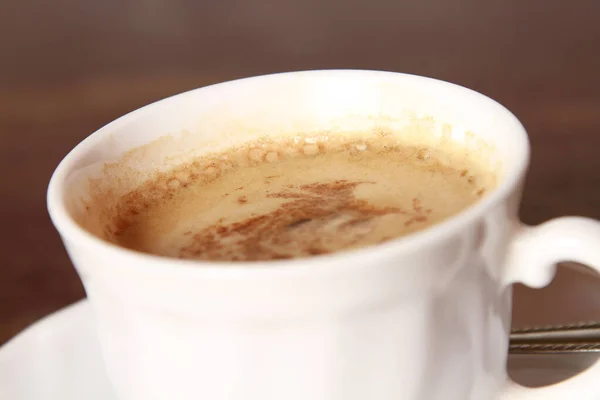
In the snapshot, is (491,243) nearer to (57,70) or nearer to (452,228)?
(452,228)

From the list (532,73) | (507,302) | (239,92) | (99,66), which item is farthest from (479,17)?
(507,302)

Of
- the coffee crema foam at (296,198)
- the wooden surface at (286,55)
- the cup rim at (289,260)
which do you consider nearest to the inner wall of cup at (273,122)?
the coffee crema foam at (296,198)

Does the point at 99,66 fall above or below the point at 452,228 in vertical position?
below

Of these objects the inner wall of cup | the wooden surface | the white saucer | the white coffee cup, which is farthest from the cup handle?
the wooden surface

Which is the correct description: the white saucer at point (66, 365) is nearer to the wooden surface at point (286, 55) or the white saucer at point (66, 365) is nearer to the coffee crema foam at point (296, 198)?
the coffee crema foam at point (296, 198)

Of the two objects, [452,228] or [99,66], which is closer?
[452,228]

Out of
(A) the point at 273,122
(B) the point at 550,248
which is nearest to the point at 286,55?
(A) the point at 273,122

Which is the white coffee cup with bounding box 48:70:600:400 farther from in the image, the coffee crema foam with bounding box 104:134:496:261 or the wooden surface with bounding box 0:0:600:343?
the wooden surface with bounding box 0:0:600:343
